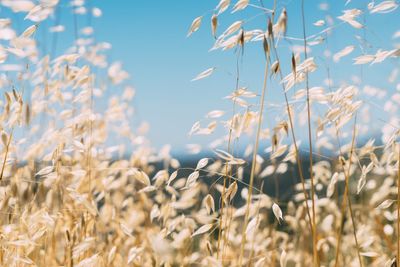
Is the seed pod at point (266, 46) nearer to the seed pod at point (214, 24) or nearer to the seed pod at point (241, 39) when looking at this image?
the seed pod at point (241, 39)

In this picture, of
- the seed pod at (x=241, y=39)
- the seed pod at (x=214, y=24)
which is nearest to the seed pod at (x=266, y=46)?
the seed pod at (x=241, y=39)

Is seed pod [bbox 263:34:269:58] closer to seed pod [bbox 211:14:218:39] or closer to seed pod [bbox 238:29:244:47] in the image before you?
seed pod [bbox 238:29:244:47]

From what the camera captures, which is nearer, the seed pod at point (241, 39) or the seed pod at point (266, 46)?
the seed pod at point (266, 46)

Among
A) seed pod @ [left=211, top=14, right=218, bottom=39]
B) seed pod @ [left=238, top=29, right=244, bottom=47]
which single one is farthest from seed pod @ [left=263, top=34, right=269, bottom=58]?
seed pod @ [left=211, top=14, right=218, bottom=39]

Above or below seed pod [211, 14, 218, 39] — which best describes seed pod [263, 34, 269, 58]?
below

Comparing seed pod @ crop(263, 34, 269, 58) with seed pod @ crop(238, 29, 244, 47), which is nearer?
seed pod @ crop(263, 34, 269, 58)

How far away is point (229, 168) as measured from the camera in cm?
148

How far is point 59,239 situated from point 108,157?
1.52 ft

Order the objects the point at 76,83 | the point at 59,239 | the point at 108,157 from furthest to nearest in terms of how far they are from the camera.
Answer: the point at 108,157 → the point at 59,239 → the point at 76,83

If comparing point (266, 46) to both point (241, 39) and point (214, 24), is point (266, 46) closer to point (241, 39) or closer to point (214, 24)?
Answer: point (241, 39)

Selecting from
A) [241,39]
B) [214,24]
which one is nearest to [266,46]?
[241,39]

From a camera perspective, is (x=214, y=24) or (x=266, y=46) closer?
(x=266, y=46)

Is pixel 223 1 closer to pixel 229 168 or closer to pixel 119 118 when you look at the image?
pixel 229 168

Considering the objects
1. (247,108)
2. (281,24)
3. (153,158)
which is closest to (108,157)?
(153,158)
